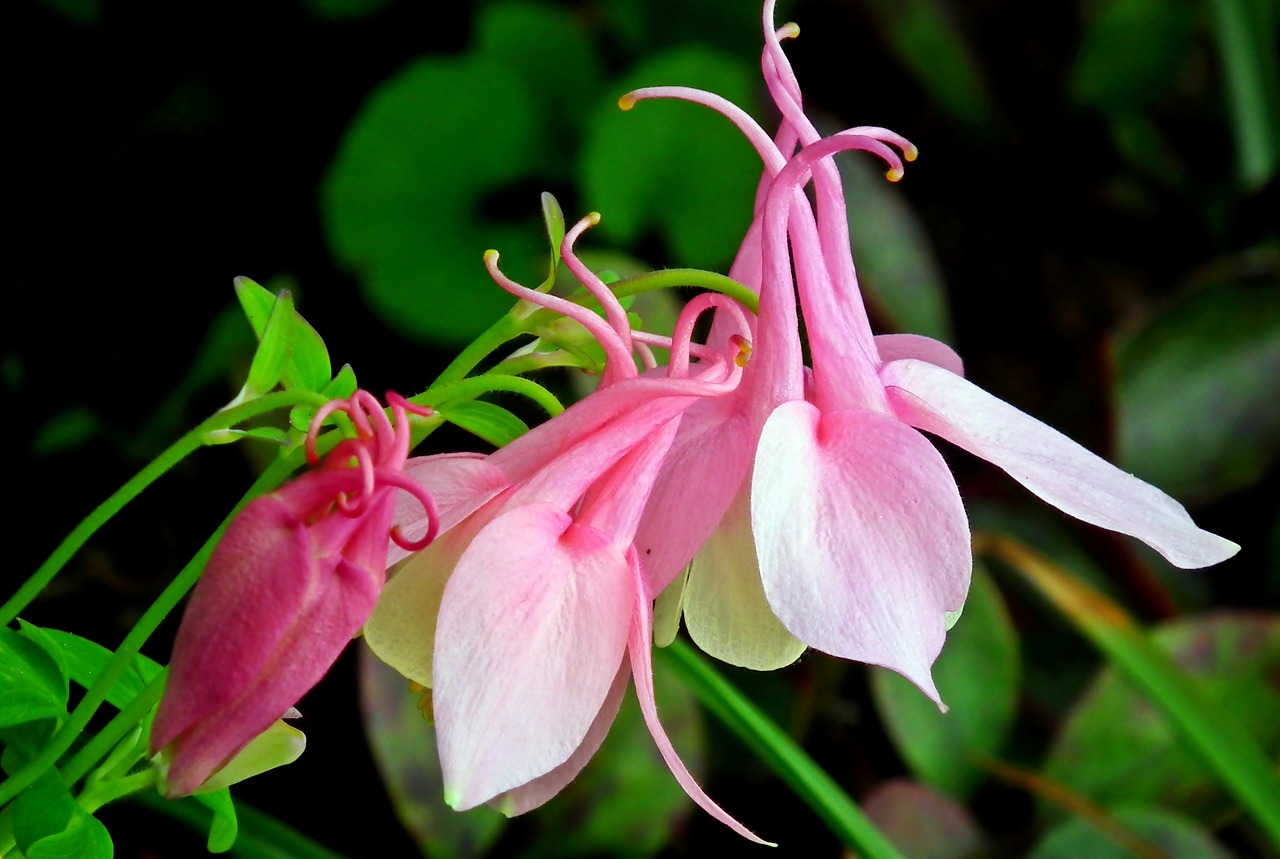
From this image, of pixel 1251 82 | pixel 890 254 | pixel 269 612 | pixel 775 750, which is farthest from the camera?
pixel 1251 82

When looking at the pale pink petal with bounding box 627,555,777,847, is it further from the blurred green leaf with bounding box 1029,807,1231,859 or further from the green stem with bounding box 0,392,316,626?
the blurred green leaf with bounding box 1029,807,1231,859

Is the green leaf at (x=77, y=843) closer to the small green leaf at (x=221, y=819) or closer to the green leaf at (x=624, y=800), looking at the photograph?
the small green leaf at (x=221, y=819)

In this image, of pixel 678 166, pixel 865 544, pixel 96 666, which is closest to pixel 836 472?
pixel 865 544

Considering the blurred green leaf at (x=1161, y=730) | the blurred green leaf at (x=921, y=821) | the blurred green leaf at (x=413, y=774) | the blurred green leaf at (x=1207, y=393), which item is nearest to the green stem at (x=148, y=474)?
the blurred green leaf at (x=413, y=774)

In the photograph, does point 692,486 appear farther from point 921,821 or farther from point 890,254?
point 890,254

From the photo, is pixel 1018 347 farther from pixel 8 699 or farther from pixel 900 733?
pixel 8 699

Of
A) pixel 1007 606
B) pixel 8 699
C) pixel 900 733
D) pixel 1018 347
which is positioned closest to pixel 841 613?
pixel 8 699

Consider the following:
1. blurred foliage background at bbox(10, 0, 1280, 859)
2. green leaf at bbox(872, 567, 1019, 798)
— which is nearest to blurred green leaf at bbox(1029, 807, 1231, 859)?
blurred foliage background at bbox(10, 0, 1280, 859)

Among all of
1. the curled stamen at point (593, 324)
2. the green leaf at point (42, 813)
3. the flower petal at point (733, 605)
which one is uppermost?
the curled stamen at point (593, 324)
